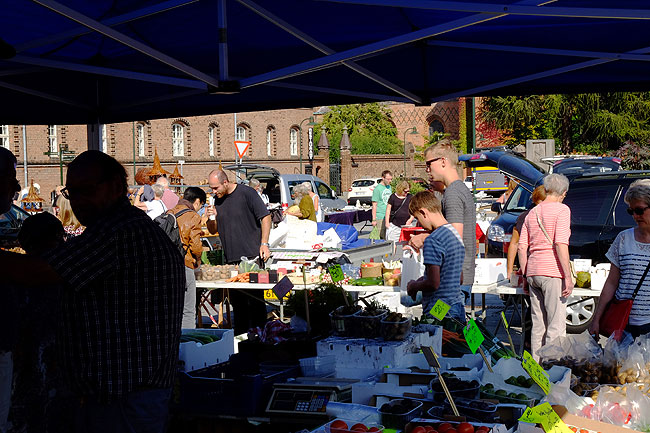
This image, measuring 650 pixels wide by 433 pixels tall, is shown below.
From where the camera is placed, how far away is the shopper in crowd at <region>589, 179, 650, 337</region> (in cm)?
485

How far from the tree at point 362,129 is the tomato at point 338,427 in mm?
51661

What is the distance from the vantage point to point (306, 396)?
13.0ft

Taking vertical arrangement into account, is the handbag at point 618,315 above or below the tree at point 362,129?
below

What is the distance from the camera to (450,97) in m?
5.69

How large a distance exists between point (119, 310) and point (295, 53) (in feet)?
8.87

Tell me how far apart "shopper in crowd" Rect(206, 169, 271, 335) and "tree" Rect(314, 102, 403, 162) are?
1820 inches

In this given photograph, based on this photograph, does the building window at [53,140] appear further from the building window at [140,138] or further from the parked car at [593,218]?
the parked car at [593,218]

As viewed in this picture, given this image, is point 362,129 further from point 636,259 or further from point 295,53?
point 636,259

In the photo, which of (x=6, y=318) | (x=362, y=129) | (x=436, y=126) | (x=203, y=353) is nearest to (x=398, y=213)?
(x=203, y=353)

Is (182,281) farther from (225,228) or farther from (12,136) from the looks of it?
(12,136)

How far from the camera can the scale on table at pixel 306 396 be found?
390 centimetres

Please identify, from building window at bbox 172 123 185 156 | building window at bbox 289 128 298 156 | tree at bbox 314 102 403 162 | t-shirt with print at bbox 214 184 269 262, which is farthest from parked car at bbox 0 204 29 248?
tree at bbox 314 102 403 162

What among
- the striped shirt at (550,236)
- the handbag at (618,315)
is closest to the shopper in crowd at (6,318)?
the handbag at (618,315)

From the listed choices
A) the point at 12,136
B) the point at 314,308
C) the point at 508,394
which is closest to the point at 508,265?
the point at 314,308
